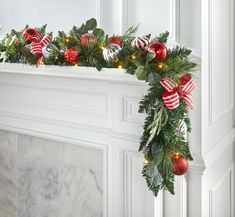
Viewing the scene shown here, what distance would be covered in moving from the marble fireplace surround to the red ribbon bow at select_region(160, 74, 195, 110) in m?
0.14

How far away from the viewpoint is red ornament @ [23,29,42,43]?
1713 mm

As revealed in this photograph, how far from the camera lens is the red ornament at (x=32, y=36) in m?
1.71

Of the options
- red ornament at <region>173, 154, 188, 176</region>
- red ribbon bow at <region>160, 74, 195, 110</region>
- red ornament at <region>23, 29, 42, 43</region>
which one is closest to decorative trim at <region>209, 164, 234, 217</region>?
red ornament at <region>173, 154, 188, 176</region>

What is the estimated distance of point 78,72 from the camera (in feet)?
5.16

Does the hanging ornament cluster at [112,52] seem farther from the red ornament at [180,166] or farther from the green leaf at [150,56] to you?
the red ornament at [180,166]

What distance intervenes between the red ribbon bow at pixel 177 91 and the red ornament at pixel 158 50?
8cm

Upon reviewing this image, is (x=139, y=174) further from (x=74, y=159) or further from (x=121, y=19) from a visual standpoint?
(x=121, y=19)

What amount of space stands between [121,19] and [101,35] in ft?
0.35

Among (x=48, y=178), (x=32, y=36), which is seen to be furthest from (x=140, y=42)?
(x=48, y=178)

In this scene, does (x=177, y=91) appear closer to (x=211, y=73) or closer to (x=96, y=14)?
(x=211, y=73)

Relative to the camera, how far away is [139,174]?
1.65m

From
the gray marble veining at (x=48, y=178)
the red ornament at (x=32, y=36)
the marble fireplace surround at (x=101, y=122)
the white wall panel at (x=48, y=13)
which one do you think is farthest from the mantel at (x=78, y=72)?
the gray marble veining at (x=48, y=178)

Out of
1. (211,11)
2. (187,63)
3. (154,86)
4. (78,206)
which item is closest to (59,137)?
(78,206)

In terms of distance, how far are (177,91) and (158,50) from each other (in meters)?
0.15
